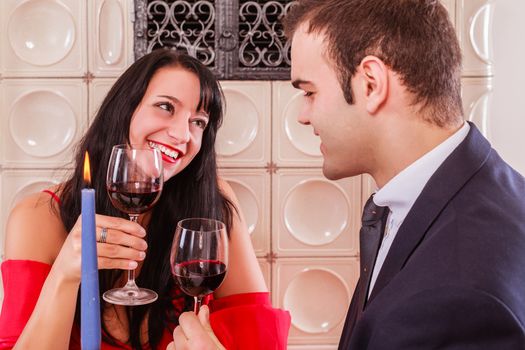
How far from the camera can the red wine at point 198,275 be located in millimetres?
984

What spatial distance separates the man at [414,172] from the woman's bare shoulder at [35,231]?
73 cm

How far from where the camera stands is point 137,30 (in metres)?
1.81

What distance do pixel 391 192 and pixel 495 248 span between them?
258mm

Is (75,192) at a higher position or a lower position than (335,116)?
lower

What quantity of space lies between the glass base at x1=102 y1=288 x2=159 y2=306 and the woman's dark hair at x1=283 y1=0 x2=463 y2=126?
527mm

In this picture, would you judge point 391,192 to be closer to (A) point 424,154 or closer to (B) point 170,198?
(A) point 424,154

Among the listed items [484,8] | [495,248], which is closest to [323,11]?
[495,248]

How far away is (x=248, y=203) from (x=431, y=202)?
1.12m

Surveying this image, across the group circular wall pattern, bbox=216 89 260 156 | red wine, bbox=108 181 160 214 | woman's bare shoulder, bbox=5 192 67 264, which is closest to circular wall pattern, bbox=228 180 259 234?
circular wall pattern, bbox=216 89 260 156

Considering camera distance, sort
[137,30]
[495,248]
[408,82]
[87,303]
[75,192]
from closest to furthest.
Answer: [87,303]
[495,248]
[408,82]
[75,192]
[137,30]

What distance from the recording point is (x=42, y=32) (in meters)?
1.86

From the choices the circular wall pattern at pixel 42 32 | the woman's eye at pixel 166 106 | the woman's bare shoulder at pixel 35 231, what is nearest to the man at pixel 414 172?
the woman's eye at pixel 166 106

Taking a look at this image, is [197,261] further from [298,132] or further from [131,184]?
[298,132]

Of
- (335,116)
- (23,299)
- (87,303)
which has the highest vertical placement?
(335,116)
